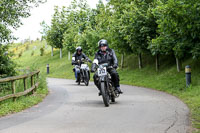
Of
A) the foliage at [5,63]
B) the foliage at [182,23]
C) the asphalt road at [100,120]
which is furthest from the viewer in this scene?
the foliage at [5,63]

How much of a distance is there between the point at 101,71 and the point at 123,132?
12.5ft

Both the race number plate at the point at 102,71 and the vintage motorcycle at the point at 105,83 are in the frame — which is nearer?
the vintage motorcycle at the point at 105,83

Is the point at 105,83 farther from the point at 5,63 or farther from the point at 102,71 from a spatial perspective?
the point at 5,63

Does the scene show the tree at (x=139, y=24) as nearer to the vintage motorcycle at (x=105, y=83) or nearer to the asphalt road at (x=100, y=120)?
the vintage motorcycle at (x=105, y=83)

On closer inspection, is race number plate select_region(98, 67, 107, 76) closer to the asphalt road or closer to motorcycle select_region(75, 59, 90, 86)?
the asphalt road

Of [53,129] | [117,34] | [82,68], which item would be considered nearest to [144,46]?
[117,34]

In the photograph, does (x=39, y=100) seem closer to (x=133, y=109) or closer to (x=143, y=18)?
(x=133, y=109)

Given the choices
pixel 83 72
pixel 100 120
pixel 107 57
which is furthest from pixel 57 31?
pixel 100 120

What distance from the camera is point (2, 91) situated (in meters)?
11.0

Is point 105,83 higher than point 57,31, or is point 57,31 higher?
point 57,31

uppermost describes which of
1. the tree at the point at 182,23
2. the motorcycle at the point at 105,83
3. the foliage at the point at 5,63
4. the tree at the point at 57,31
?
the tree at the point at 57,31

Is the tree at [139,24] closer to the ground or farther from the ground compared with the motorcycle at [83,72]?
farther from the ground

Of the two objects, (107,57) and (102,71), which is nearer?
(102,71)

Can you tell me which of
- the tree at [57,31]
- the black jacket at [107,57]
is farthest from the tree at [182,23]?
the tree at [57,31]
